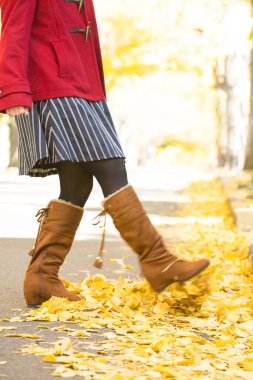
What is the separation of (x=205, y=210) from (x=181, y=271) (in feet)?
27.4

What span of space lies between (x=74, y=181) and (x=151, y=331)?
88 cm

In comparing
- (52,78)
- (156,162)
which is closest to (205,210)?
(52,78)

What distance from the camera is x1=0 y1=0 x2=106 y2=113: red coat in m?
4.13

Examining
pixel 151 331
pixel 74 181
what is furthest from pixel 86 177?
pixel 151 331

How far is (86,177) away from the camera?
174 inches

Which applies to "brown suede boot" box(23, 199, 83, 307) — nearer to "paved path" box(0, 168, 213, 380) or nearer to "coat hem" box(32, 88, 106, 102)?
"paved path" box(0, 168, 213, 380)

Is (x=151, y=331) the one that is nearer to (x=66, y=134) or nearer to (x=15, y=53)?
(x=66, y=134)

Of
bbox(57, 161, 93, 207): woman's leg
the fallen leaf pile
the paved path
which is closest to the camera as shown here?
the fallen leaf pile

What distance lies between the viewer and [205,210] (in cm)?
1252

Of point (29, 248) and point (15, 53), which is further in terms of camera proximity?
A: point (29, 248)

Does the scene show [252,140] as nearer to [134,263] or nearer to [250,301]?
[134,263]

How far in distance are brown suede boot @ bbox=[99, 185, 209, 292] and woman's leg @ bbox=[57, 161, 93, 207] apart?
0.23m

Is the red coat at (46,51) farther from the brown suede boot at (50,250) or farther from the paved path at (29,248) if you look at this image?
the paved path at (29,248)

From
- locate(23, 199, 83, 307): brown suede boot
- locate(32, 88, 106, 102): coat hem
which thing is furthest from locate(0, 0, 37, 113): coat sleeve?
locate(23, 199, 83, 307): brown suede boot
